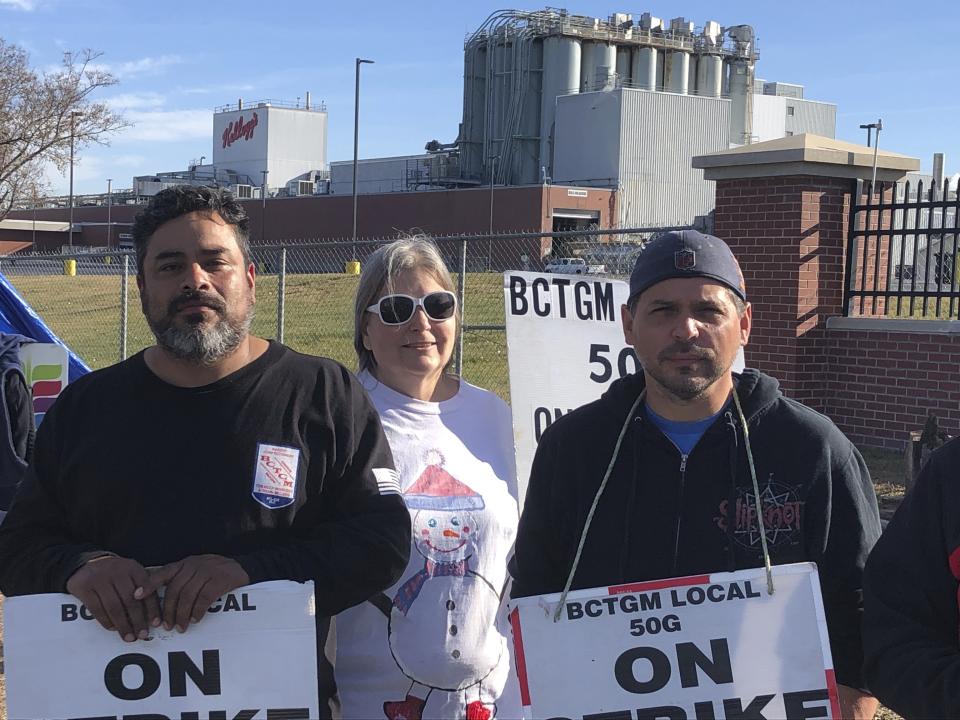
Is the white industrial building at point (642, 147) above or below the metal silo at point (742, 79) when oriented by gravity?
below

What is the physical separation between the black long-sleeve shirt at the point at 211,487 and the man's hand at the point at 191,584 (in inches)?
1.8

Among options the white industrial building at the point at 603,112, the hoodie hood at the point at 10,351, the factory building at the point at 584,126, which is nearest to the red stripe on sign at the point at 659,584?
the hoodie hood at the point at 10,351

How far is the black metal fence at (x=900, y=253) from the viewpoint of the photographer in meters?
9.78

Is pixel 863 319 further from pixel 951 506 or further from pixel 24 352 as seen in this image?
pixel 951 506

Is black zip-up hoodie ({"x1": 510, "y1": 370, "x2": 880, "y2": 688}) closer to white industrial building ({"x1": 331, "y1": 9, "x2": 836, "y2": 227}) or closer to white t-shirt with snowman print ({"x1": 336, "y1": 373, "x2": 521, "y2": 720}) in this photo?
white t-shirt with snowman print ({"x1": 336, "y1": 373, "x2": 521, "y2": 720})

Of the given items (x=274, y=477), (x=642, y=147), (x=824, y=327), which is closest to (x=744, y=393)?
(x=274, y=477)

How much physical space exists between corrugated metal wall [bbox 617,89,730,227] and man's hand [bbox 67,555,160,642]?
50623 mm

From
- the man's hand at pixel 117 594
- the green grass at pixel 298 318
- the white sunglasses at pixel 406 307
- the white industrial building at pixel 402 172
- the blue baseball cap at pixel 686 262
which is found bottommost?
the green grass at pixel 298 318

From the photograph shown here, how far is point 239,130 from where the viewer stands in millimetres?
80375

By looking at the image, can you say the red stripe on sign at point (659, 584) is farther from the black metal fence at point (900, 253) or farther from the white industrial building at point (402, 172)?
the white industrial building at point (402, 172)

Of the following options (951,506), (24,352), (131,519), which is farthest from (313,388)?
(24,352)

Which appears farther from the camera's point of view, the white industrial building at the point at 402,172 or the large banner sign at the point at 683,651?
the white industrial building at the point at 402,172

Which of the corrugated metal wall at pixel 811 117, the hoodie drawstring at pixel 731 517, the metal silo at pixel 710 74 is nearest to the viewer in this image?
the hoodie drawstring at pixel 731 517

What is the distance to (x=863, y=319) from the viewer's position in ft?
33.1
